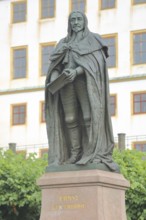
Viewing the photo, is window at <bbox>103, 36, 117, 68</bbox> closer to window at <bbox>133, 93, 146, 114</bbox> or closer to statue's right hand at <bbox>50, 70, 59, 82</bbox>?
window at <bbox>133, 93, 146, 114</bbox>

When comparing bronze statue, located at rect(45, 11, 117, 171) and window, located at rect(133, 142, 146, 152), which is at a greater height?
bronze statue, located at rect(45, 11, 117, 171)

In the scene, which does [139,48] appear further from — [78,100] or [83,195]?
[83,195]

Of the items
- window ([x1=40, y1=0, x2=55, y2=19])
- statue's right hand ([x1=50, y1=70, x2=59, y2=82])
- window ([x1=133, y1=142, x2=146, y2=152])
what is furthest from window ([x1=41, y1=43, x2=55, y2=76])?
statue's right hand ([x1=50, y1=70, x2=59, y2=82])

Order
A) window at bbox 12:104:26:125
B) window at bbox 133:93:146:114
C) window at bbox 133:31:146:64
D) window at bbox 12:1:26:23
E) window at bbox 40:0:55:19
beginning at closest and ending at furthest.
Result: 1. window at bbox 133:93:146:114
2. window at bbox 133:31:146:64
3. window at bbox 12:104:26:125
4. window at bbox 40:0:55:19
5. window at bbox 12:1:26:23

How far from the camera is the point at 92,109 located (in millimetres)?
12695

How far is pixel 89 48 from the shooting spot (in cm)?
1305

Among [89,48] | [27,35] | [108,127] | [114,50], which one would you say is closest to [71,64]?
[89,48]

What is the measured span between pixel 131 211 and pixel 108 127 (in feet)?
46.7

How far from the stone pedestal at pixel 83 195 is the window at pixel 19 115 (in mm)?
36030

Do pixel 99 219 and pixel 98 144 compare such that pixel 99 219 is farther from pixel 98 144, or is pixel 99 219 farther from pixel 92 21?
pixel 92 21

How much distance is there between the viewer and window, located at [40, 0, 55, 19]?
1937 inches

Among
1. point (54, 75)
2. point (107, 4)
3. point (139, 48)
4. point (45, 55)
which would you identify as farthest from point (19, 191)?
point (107, 4)

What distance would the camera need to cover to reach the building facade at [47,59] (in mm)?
45438

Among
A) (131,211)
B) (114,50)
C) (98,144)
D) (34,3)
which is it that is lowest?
(131,211)
